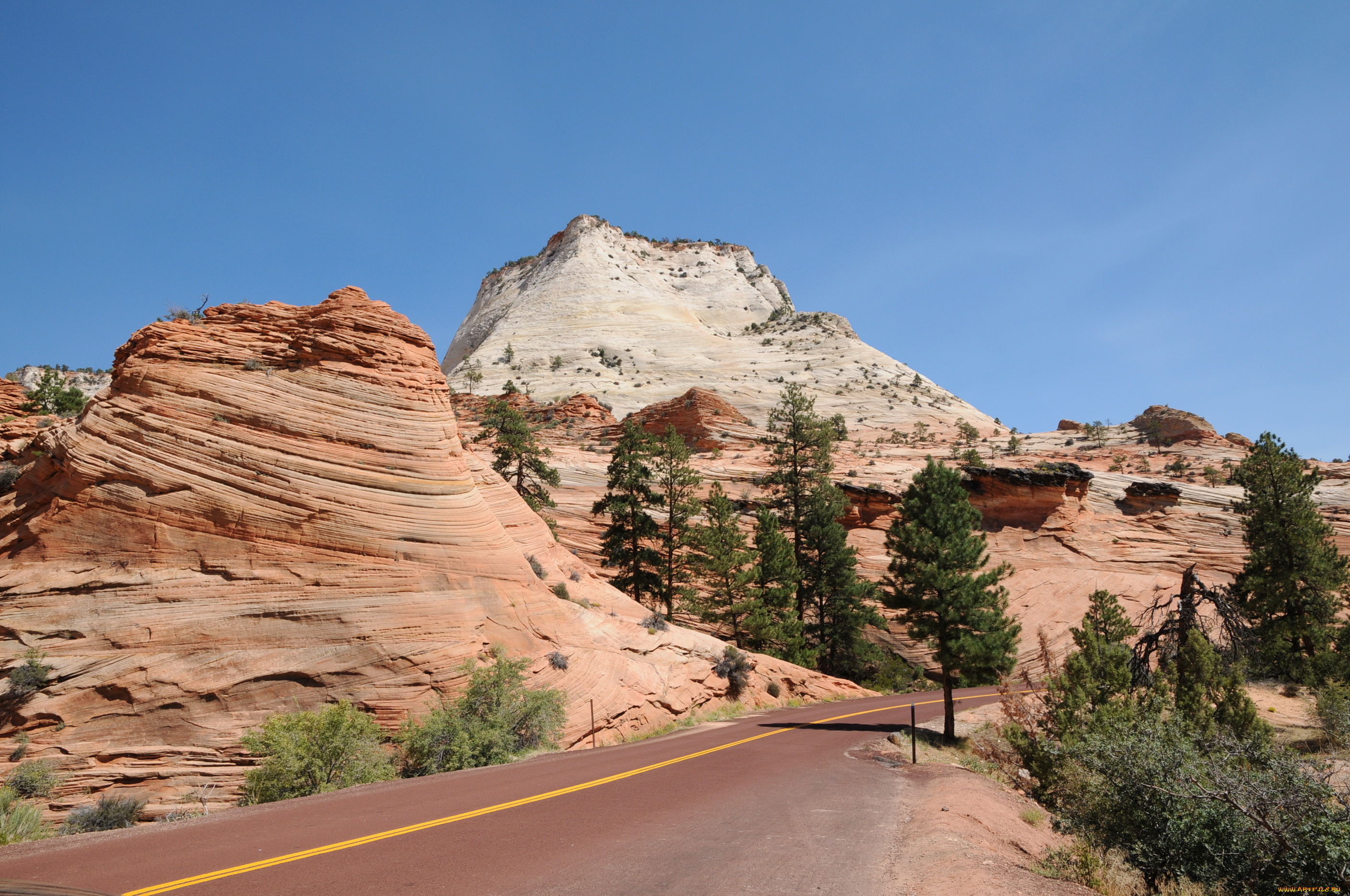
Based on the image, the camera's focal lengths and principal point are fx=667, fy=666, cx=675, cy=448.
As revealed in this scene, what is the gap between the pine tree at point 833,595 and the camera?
118ft

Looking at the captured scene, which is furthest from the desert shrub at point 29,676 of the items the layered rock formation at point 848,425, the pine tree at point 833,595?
the pine tree at point 833,595

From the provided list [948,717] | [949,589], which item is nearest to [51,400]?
[949,589]

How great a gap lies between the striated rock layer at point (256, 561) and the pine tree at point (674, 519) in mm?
12641

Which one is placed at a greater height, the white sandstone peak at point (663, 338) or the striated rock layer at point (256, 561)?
the white sandstone peak at point (663, 338)

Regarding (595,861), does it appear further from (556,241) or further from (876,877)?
(556,241)

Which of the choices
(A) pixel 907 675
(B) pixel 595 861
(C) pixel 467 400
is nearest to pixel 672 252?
(C) pixel 467 400

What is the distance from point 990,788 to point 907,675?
28393mm

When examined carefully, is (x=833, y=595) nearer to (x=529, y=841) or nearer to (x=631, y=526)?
(x=631, y=526)

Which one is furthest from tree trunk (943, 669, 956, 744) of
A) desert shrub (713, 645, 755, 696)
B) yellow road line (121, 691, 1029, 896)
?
yellow road line (121, 691, 1029, 896)

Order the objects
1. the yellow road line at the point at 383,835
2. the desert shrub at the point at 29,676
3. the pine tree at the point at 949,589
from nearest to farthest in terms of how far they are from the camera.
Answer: the yellow road line at the point at 383,835 < the desert shrub at the point at 29,676 < the pine tree at the point at 949,589

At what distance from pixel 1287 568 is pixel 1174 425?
4700 cm

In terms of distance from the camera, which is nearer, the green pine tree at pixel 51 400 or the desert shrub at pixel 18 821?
the desert shrub at pixel 18 821

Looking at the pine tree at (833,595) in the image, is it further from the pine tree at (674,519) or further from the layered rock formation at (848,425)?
the pine tree at (674,519)

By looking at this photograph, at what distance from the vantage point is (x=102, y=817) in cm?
1016
